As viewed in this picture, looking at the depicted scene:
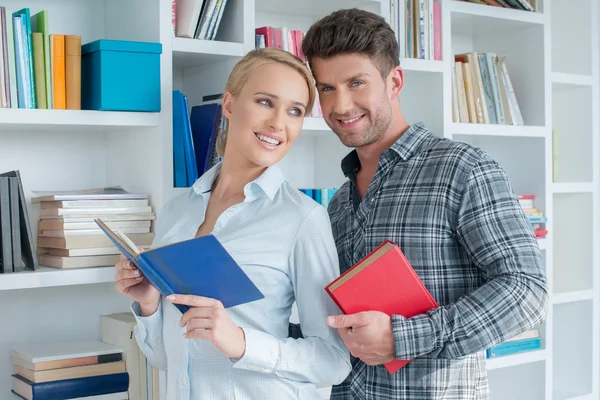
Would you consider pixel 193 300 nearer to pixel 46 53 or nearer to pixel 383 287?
pixel 383 287

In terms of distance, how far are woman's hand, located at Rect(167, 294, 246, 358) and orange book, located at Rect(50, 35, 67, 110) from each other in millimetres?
968

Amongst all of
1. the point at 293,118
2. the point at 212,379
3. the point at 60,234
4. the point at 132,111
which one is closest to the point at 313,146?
the point at 132,111

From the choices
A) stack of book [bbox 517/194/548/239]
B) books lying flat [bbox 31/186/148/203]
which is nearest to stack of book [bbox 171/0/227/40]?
books lying flat [bbox 31/186/148/203]

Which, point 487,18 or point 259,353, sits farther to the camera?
point 487,18

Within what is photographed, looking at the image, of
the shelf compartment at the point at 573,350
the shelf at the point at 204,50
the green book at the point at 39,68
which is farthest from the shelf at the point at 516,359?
the green book at the point at 39,68

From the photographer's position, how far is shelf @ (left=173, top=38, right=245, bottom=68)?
2186 millimetres

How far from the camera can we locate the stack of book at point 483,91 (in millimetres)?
2918

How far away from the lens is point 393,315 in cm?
152

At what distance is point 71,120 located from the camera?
203 cm

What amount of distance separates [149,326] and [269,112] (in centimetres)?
53

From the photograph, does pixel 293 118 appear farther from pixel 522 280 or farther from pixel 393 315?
pixel 522 280

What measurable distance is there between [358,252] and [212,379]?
477 mm

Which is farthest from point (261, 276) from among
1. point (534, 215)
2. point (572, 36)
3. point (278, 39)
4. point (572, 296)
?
point (572, 36)

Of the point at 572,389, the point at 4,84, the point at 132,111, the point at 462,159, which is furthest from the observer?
the point at 572,389
